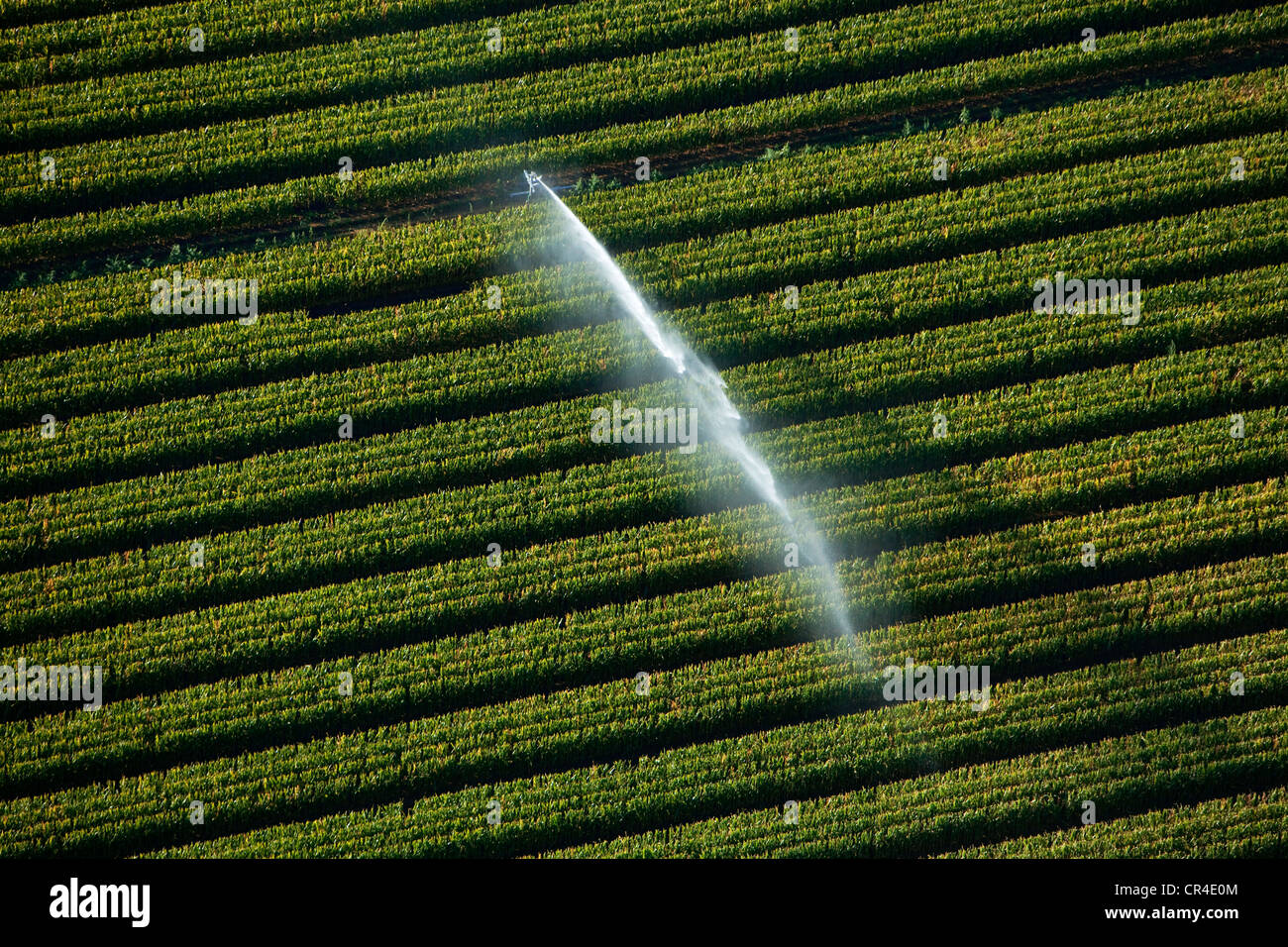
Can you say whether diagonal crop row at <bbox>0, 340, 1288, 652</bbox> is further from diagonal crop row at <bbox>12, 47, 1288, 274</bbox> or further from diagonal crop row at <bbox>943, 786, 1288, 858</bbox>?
diagonal crop row at <bbox>12, 47, 1288, 274</bbox>

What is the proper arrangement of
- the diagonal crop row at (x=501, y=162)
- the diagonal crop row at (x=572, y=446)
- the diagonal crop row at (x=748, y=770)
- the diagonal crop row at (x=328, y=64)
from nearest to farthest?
the diagonal crop row at (x=748, y=770) < the diagonal crop row at (x=572, y=446) < the diagonal crop row at (x=501, y=162) < the diagonal crop row at (x=328, y=64)

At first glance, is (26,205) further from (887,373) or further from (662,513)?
(887,373)

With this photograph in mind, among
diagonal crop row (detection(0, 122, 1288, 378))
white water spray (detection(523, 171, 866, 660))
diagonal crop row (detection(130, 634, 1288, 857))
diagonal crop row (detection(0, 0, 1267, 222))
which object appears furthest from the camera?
diagonal crop row (detection(0, 0, 1267, 222))

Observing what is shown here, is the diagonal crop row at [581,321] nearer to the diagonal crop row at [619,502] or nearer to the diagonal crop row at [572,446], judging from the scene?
the diagonal crop row at [572,446]

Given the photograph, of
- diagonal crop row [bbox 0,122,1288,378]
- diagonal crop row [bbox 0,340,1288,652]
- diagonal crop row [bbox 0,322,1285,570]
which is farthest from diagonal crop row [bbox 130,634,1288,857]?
diagonal crop row [bbox 0,122,1288,378]

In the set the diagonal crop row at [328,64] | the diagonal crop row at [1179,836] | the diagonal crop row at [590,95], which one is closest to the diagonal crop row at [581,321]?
the diagonal crop row at [590,95]

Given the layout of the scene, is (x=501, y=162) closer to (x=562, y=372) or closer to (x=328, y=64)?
(x=328, y=64)

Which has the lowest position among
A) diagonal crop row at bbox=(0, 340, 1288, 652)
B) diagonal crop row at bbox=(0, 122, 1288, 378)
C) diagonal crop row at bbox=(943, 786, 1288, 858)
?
diagonal crop row at bbox=(943, 786, 1288, 858)

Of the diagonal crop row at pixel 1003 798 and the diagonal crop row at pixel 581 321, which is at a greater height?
the diagonal crop row at pixel 581 321

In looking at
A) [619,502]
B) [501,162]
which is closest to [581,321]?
[619,502]
